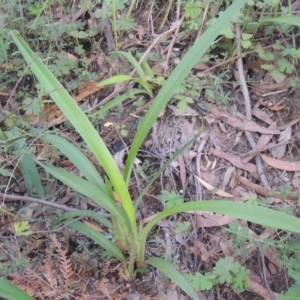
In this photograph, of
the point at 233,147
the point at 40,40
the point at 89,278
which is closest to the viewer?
the point at 89,278

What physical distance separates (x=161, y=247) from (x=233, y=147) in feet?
1.58

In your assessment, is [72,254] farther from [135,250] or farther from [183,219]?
[183,219]

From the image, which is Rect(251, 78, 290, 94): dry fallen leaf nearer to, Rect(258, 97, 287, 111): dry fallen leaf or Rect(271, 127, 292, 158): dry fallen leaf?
Rect(258, 97, 287, 111): dry fallen leaf

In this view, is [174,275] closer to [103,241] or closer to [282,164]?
[103,241]

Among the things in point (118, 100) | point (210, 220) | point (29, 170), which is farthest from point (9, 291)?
point (118, 100)

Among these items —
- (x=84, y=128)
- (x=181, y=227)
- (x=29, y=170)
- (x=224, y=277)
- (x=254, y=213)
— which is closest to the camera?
(x=254, y=213)

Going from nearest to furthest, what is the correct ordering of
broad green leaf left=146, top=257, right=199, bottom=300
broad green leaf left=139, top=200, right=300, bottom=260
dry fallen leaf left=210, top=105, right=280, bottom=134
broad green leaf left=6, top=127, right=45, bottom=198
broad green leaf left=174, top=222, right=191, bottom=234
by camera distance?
broad green leaf left=139, top=200, right=300, bottom=260
broad green leaf left=146, top=257, right=199, bottom=300
broad green leaf left=174, top=222, right=191, bottom=234
broad green leaf left=6, top=127, right=45, bottom=198
dry fallen leaf left=210, top=105, right=280, bottom=134

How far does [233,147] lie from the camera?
5.21ft

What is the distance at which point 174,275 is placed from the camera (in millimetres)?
1137

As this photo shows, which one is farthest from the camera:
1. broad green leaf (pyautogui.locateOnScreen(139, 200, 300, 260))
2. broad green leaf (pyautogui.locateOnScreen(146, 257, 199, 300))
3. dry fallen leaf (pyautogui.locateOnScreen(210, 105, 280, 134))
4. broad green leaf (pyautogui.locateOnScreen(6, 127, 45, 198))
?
dry fallen leaf (pyautogui.locateOnScreen(210, 105, 280, 134))

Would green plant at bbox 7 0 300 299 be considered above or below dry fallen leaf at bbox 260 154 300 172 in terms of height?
above

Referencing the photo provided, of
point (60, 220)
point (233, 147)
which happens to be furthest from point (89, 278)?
point (233, 147)

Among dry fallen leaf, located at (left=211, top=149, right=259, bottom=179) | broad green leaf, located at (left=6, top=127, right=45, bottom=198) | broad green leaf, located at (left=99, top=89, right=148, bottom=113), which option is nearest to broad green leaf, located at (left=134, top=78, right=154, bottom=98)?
broad green leaf, located at (left=99, top=89, right=148, bottom=113)

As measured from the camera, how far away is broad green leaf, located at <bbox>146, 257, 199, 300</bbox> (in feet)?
3.59
